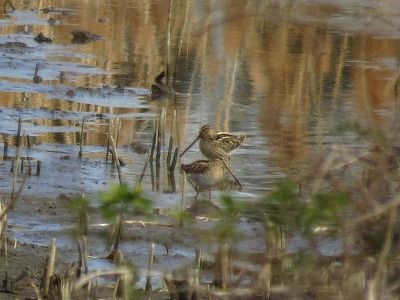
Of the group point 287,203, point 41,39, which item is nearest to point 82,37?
point 41,39

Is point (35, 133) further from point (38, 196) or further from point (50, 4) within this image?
point (50, 4)

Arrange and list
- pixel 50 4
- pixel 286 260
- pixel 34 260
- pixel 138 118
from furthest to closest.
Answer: pixel 50 4 < pixel 138 118 < pixel 34 260 < pixel 286 260

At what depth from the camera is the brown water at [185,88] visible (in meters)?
8.45

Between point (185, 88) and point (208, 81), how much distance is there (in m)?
0.44

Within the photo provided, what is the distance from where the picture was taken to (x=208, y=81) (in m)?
12.7

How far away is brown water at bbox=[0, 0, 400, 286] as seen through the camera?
8.45 meters

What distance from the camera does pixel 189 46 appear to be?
14.9 metres

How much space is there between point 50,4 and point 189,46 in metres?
5.55

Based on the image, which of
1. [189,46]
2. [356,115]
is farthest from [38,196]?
[189,46]

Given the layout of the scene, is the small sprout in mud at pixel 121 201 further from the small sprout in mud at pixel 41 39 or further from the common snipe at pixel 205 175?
the small sprout in mud at pixel 41 39

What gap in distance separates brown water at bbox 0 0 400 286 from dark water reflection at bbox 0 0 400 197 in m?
0.02

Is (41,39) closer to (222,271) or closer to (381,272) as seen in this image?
(222,271)

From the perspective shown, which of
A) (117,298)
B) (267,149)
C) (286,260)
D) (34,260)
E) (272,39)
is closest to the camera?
(286,260)

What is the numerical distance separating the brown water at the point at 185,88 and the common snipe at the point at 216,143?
0.18 meters
